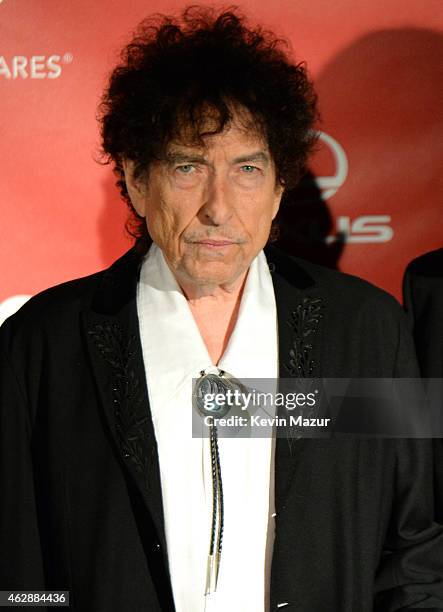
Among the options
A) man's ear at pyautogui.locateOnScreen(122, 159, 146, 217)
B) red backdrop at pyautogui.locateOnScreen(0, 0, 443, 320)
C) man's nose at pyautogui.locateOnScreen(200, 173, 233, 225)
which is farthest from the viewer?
red backdrop at pyautogui.locateOnScreen(0, 0, 443, 320)

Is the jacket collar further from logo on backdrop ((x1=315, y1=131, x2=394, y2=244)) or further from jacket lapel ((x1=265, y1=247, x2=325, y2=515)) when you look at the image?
logo on backdrop ((x1=315, y1=131, x2=394, y2=244))

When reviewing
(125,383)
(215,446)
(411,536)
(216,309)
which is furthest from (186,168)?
(411,536)

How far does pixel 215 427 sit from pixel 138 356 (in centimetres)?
22

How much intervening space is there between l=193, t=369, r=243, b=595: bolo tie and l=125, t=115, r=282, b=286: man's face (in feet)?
0.69

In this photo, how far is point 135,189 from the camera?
1.95 meters

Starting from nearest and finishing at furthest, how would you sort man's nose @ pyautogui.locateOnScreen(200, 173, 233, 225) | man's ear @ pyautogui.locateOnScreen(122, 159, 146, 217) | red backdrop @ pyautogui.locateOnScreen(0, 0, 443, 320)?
man's nose @ pyautogui.locateOnScreen(200, 173, 233, 225)
man's ear @ pyautogui.locateOnScreen(122, 159, 146, 217)
red backdrop @ pyautogui.locateOnScreen(0, 0, 443, 320)

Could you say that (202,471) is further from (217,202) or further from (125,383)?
(217,202)

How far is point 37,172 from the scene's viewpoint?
7.82 ft

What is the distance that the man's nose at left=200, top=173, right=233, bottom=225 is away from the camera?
178 centimetres

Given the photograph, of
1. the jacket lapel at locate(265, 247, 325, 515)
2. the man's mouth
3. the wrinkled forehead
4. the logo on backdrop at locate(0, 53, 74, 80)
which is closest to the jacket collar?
the jacket lapel at locate(265, 247, 325, 515)

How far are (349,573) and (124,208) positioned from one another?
1126 mm

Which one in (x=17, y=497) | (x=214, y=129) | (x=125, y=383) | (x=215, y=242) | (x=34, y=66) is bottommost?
(x=17, y=497)

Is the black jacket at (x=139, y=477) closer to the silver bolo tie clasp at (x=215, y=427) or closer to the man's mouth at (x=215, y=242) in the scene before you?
the silver bolo tie clasp at (x=215, y=427)

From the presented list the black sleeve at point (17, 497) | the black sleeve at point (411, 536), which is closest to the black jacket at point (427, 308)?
the black sleeve at point (411, 536)
